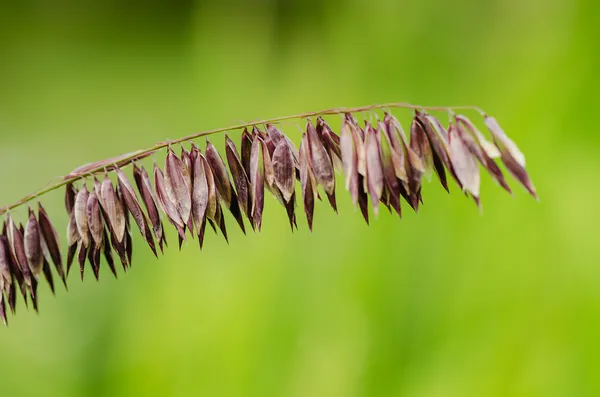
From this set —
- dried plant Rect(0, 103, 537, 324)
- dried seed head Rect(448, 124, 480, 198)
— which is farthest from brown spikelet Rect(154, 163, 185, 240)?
dried seed head Rect(448, 124, 480, 198)

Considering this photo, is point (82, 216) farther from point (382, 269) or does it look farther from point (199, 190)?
point (382, 269)

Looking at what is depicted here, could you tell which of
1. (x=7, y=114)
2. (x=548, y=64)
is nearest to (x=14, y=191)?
(x=7, y=114)

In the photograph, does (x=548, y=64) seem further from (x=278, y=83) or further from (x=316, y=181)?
(x=316, y=181)

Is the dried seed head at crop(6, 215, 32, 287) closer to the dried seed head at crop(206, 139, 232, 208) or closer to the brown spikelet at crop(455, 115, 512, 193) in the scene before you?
the dried seed head at crop(206, 139, 232, 208)

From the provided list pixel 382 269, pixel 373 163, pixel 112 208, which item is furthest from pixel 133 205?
pixel 382 269

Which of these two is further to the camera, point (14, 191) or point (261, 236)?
point (14, 191)

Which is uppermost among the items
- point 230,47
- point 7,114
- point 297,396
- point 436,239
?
point 230,47
